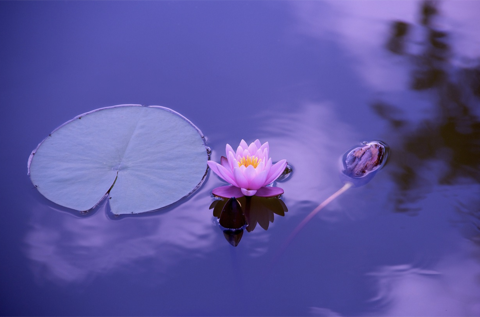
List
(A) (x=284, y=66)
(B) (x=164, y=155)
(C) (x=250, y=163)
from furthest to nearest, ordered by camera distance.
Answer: (A) (x=284, y=66) < (B) (x=164, y=155) < (C) (x=250, y=163)

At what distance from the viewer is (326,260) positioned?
167 centimetres

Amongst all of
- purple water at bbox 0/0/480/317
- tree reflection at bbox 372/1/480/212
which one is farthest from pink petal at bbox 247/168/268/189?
tree reflection at bbox 372/1/480/212

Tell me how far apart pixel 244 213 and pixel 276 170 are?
0.27 m

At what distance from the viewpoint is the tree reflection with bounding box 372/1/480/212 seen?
6.43 feet

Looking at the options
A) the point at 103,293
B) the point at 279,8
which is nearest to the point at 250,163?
the point at 103,293

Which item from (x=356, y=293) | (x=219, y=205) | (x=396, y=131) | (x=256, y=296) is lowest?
(x=256, y=296)

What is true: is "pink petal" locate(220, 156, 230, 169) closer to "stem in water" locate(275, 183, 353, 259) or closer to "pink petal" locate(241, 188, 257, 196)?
"pink petal" locate(241, 188, 257, 196)

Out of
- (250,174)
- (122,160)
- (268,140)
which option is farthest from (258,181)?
(122,160)

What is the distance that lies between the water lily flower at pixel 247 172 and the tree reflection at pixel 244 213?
73mm

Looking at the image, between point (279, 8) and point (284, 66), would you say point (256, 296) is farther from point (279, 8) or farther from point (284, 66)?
point (279, 8)

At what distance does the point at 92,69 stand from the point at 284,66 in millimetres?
1329

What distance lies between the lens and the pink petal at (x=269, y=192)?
1.81 metres

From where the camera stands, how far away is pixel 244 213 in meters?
1.84

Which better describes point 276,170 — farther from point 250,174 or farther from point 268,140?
point 268,140
